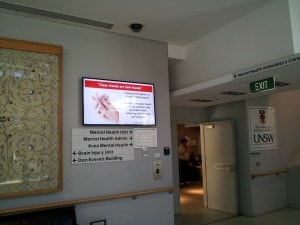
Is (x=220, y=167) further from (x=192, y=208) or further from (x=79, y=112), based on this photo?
(x=79, y=112)

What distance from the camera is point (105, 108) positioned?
3768 millimetres

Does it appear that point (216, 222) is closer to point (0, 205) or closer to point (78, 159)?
point (78, 159)

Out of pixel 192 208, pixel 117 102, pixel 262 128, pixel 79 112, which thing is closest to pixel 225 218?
pixel 192 208

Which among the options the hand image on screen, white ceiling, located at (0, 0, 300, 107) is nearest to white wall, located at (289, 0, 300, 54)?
white ceiling, located at (0, 0, 300, 107)

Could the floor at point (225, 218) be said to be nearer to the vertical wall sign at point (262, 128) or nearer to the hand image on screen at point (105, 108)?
the vertical wall sign at point (262, 128)

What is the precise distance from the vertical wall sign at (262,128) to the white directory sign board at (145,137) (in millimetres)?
2871

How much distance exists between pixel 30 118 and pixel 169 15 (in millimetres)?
2326

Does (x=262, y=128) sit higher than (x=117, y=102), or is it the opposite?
(x=117, y=102)

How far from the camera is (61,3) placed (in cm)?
319

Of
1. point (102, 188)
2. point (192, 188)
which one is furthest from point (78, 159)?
point (192, 188)

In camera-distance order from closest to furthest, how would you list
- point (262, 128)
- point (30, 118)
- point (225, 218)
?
point (30, 118) → point (225, 218) → point (262, 128)

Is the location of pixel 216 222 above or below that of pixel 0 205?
below

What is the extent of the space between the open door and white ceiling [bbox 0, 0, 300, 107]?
2094 millimetres

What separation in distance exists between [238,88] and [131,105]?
198 centimetres
